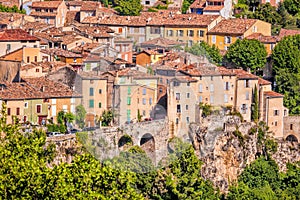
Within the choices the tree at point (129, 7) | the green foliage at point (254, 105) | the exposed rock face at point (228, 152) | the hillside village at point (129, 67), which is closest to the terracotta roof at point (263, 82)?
the hillside village at point (129, 67)

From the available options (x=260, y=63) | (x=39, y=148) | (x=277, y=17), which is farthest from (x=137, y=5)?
(x=39, y=148)

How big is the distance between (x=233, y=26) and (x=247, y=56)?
293 centimetres

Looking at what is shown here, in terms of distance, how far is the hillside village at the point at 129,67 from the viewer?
11.7 meters

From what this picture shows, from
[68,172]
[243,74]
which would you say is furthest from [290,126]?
[68,172]

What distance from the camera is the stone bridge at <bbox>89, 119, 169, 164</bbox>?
1125 centimetres

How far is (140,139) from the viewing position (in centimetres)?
1232

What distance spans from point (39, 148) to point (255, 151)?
563 inches

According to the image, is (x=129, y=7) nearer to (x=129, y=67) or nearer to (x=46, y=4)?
(x=46, y=4)

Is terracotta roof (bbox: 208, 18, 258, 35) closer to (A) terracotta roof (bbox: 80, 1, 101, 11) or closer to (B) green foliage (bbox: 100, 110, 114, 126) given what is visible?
(A) terracotta roof (bbox: 80, 1, 101, 11)

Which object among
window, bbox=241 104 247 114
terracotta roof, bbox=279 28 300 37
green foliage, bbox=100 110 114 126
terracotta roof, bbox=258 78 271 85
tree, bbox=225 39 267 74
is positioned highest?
green foliage, bbox=100 110 114 126

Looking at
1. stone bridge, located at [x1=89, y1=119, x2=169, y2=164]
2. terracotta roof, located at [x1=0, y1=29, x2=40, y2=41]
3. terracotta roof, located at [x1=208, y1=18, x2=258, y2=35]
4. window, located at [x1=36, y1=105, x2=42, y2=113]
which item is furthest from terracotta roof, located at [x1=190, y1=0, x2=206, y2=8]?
stone bridge, located at [x1=89, y1=119, x2=169, y2=164]

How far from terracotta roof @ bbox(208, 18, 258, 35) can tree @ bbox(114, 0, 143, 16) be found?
3224mm

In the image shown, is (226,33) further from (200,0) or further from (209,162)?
(209,162)

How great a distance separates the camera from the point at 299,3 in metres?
34.6
